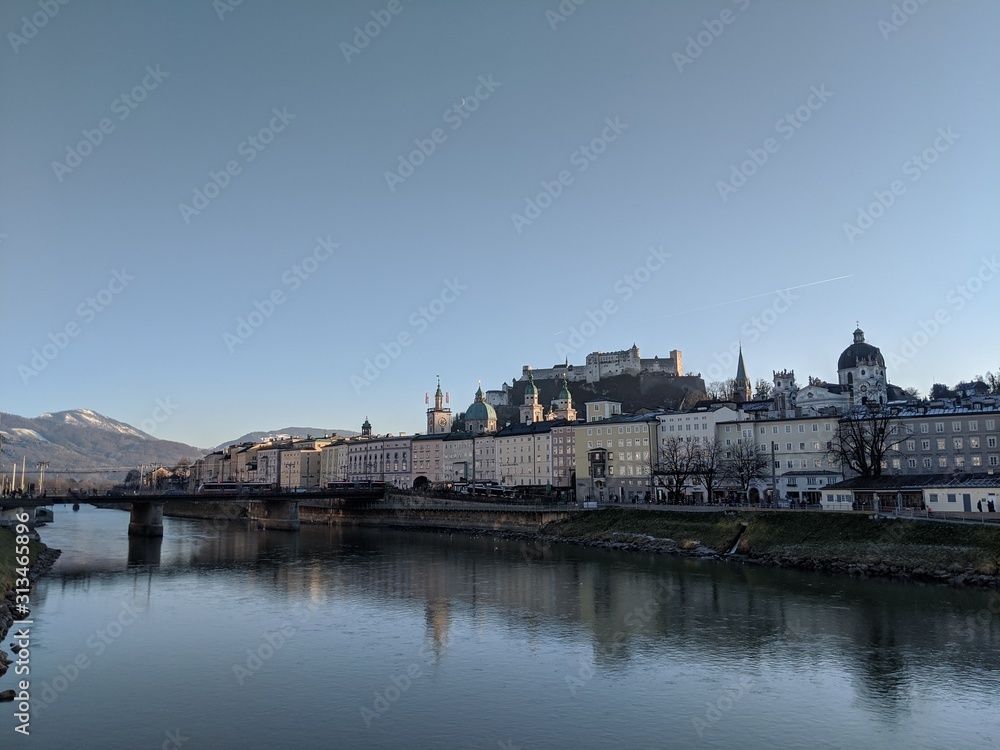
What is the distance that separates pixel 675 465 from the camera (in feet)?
254

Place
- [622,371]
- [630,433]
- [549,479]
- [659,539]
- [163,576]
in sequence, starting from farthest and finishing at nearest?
[622,371]
[549,479]
[630,433]
[659,539]
[163,576]

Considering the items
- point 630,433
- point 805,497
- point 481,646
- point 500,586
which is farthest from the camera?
point 630,433

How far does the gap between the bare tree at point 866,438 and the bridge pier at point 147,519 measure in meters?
70.1

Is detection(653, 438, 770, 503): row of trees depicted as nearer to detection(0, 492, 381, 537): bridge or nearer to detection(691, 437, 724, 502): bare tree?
detection(691, 437, 724, 502): bare tree

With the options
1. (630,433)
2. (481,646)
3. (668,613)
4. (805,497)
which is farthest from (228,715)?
(630,433)

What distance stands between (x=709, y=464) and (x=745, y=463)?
5022 mm

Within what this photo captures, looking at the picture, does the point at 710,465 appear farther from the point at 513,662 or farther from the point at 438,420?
the point at 438,420

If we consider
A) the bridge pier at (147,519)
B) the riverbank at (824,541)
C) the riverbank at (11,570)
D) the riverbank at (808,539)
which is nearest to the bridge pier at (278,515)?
the bridge pier at (147,519)

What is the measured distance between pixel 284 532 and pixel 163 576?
143ft

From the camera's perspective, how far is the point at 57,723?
21.0m

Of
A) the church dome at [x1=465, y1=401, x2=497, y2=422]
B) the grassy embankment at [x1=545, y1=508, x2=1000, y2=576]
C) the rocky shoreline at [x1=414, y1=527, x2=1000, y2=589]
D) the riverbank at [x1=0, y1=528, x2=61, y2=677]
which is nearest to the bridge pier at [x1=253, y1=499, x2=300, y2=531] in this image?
the rocky shoreline at [x1=414, y1=527, x2=1000, y2=589]

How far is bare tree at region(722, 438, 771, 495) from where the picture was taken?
237ft

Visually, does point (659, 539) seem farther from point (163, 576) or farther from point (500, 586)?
point (163, 576)

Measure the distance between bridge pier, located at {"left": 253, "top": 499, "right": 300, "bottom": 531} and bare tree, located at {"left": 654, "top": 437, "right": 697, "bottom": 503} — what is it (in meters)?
46.5
